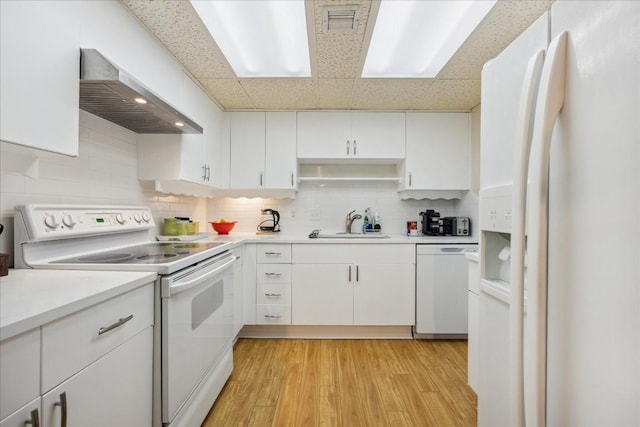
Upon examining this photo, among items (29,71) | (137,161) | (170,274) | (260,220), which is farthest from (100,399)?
(260,220)

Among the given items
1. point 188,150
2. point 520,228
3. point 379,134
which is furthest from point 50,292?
point 379,134

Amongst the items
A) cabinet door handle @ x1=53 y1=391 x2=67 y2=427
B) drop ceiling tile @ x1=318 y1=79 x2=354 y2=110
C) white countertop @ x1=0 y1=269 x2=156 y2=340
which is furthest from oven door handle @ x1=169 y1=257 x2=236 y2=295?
drop ceiling tile @ x1=318 y1=79 x2=354 y2=110

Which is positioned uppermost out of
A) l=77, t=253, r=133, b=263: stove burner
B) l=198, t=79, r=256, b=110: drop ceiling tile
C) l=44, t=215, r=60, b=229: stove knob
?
l=198, t=79, r=256, b=110: drop ceiling tile

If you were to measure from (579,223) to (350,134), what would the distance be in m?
2.68

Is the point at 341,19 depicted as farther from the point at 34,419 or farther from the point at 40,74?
the point at 34,419

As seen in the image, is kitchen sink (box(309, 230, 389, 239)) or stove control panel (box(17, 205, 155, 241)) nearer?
stove control panel (box(17, 205, 155, 241))

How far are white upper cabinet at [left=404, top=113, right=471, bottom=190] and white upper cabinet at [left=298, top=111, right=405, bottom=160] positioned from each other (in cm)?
13

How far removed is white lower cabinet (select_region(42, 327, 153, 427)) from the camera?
0.83 meters

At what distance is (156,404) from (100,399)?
37 cm

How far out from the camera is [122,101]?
1583mm

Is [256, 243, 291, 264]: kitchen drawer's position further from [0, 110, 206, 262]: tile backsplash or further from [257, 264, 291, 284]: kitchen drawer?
[0, 110, 206, 262]: tile backsplash

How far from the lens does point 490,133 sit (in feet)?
3.64

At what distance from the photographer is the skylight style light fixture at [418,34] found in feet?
5.76

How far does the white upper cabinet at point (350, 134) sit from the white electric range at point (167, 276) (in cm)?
150
